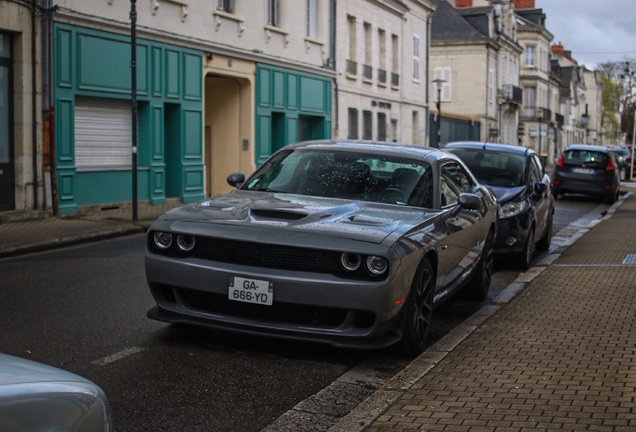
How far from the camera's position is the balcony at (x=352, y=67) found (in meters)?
32.5

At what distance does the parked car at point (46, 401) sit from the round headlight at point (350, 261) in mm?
3014

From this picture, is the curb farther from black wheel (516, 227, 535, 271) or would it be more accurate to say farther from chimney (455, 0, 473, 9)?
chimney (455, 0, 473, 9)

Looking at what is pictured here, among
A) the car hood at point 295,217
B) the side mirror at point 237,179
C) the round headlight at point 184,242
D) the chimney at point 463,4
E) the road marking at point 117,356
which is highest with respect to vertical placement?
the chimney at point 463,4

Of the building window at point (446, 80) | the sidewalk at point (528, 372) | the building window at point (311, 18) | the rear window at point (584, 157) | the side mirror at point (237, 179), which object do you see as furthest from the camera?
the building window at point (446, 80)

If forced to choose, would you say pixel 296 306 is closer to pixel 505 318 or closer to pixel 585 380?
pixel 585 380

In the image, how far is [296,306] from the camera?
19.1ft

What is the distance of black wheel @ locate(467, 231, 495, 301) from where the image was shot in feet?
28.2

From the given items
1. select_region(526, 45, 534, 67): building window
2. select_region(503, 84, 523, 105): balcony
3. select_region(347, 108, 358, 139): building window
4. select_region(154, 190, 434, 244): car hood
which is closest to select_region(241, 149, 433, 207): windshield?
select_region(154, 190, 434, 244): car hood

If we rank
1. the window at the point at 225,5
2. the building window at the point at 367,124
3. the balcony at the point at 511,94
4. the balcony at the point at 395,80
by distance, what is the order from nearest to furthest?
the window at the point at 225,5
the building window at the point at 367,124
the balcony at the point at 395,80
the balcony at the point at 511,94

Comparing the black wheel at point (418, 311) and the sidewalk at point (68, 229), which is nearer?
the black wheel at point (418, 311)

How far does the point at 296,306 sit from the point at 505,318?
2.46m

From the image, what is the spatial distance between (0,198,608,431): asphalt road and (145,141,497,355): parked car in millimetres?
288

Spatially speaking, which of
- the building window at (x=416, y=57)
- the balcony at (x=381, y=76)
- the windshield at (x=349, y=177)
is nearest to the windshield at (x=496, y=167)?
the windshield at (x=349, y=177)

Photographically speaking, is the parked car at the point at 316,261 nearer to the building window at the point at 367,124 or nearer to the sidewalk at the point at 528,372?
the sidewalk at the point at 528,372
